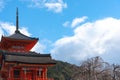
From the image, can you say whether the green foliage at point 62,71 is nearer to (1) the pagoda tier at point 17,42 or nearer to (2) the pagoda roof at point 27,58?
(1) the pagoda tier at point 17,42

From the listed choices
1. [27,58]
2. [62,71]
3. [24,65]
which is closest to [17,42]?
[27,58]

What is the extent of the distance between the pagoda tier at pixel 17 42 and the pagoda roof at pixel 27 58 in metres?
3.43

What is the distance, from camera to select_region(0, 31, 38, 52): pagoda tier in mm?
43250

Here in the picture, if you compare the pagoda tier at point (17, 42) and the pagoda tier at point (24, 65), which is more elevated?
the pagoda tier at point (17, 42)

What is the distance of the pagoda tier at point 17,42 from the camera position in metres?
43.2

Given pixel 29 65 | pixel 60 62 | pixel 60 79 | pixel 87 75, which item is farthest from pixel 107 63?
pixel 60 62

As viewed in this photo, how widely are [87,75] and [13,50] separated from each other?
28208 millimetres

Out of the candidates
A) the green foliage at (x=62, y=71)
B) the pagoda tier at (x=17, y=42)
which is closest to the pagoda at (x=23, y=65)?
the pagoda tier at (x=17, y=42)

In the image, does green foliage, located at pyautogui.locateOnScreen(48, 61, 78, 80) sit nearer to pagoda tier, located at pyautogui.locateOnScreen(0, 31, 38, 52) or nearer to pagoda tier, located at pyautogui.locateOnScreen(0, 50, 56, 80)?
pagoda tier, located at pyautogui.locateOnScreen(0, 31, 38, 52)

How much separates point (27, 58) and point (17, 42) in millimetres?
5123

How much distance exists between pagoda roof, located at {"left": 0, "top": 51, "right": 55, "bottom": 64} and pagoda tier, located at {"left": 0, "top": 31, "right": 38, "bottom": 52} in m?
3.43

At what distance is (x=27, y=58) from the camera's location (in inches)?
1554

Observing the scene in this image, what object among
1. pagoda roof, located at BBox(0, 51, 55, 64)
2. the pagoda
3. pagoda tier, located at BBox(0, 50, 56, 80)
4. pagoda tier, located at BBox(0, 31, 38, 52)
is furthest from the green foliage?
pagoda tier, located at BBox(0, 50, 56, 80)

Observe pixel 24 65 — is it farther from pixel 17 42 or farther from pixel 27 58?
pixel 17 42
